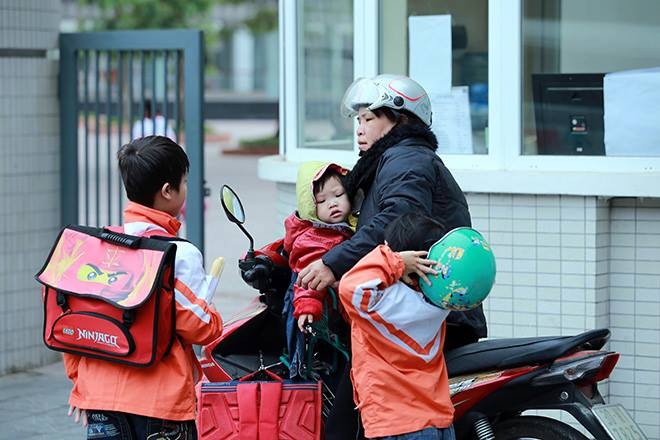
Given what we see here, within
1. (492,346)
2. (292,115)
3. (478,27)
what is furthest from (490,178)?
(492,346)

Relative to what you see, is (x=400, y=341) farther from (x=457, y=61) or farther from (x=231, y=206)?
(x=457, y=61)

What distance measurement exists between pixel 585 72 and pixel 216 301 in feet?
14.9

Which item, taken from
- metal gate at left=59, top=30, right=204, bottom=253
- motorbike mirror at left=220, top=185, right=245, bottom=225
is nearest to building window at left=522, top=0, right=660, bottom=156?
metal gate at left=59, top=30, right=204, bottom=253

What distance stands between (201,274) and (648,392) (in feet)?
9.41

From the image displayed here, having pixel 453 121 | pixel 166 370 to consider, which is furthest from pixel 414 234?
pixel 453 121

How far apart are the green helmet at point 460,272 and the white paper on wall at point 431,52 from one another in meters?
3.01

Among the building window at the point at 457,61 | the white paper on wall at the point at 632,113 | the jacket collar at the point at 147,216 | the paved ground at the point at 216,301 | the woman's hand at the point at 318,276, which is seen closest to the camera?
the jacket collar at the point at 147,216

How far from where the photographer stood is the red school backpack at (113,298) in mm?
3713

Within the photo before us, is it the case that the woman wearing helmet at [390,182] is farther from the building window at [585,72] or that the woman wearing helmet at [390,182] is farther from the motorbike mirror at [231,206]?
the building window at [585,72]

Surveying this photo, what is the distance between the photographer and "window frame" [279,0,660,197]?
227 inches

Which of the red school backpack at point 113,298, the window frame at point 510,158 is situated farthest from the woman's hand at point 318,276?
the window frame at point 510,158

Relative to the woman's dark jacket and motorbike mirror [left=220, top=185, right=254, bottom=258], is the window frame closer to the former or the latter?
the woman's dark jacket

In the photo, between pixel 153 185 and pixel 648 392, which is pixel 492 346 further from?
pixel 648 392

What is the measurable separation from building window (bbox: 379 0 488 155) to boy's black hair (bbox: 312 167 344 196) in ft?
7.31
